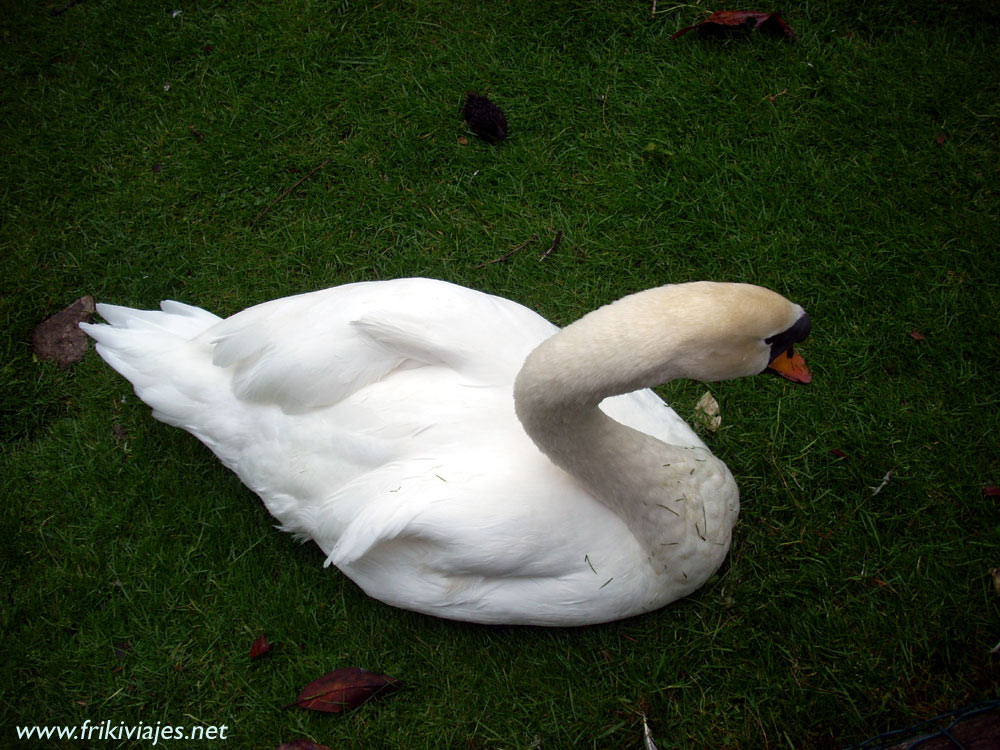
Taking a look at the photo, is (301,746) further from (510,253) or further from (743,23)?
(743,23)

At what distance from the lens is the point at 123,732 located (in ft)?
8.46

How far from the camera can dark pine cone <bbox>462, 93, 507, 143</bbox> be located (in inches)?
140

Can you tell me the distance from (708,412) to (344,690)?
1.80 meters

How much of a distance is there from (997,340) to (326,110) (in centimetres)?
345

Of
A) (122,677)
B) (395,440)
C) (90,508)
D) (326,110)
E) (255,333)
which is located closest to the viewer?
(395,440)

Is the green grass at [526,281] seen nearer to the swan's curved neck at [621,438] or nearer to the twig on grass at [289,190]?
the twig on grass at [289,190]

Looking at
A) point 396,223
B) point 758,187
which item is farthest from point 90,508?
point 758,187

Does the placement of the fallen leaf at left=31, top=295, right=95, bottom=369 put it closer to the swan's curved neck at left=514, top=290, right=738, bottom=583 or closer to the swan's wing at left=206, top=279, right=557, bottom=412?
the swan's wing at left=206, top=279, right=557, bottom=412

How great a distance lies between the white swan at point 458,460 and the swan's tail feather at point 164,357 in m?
0.06

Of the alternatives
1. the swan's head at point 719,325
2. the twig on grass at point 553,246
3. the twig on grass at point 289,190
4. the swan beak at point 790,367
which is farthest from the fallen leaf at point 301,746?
the twig on grass at point 289,190

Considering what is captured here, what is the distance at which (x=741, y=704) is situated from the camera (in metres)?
2.48

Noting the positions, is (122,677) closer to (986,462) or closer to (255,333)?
(255,333)

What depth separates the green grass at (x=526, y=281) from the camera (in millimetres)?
2543

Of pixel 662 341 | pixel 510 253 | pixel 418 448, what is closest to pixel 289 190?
pixel 510 253
